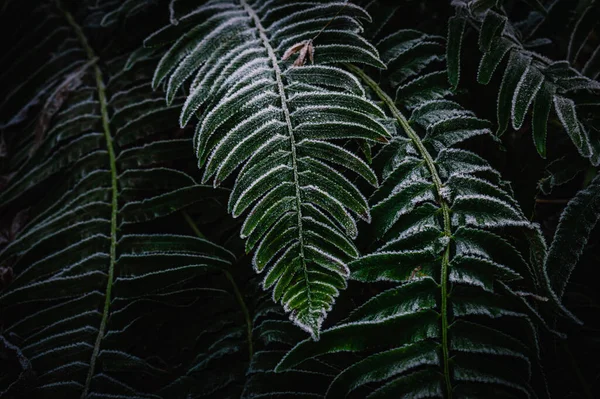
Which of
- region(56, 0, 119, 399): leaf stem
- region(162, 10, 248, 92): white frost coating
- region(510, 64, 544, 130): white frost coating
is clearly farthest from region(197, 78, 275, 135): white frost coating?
region(510, 64, 544, 130): white frost coating

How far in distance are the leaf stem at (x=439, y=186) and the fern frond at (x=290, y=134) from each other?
10 cm

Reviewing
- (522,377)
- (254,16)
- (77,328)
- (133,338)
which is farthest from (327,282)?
(254,16)

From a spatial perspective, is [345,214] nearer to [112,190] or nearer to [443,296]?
[443,296]

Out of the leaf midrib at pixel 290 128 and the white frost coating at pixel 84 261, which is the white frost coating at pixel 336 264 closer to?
the leaf midrib at pixel 290 128

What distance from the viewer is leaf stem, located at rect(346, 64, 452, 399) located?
0.84m

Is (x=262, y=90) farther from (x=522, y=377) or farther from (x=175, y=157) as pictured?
(x=522, y=377)

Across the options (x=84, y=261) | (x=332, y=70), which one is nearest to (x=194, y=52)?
(x=332, y=70)

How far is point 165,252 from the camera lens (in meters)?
1.25

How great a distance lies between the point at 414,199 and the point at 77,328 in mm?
1023

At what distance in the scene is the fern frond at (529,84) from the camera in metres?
1.07

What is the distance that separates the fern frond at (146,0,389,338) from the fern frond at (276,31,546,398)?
0.28 ft

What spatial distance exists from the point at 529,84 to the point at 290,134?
65cm

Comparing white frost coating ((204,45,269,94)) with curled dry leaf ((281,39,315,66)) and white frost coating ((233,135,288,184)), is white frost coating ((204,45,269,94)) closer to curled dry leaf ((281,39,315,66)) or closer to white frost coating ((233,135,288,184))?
curled dry leaf ((281,39,315,66))

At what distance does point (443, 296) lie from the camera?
2.88 ft
